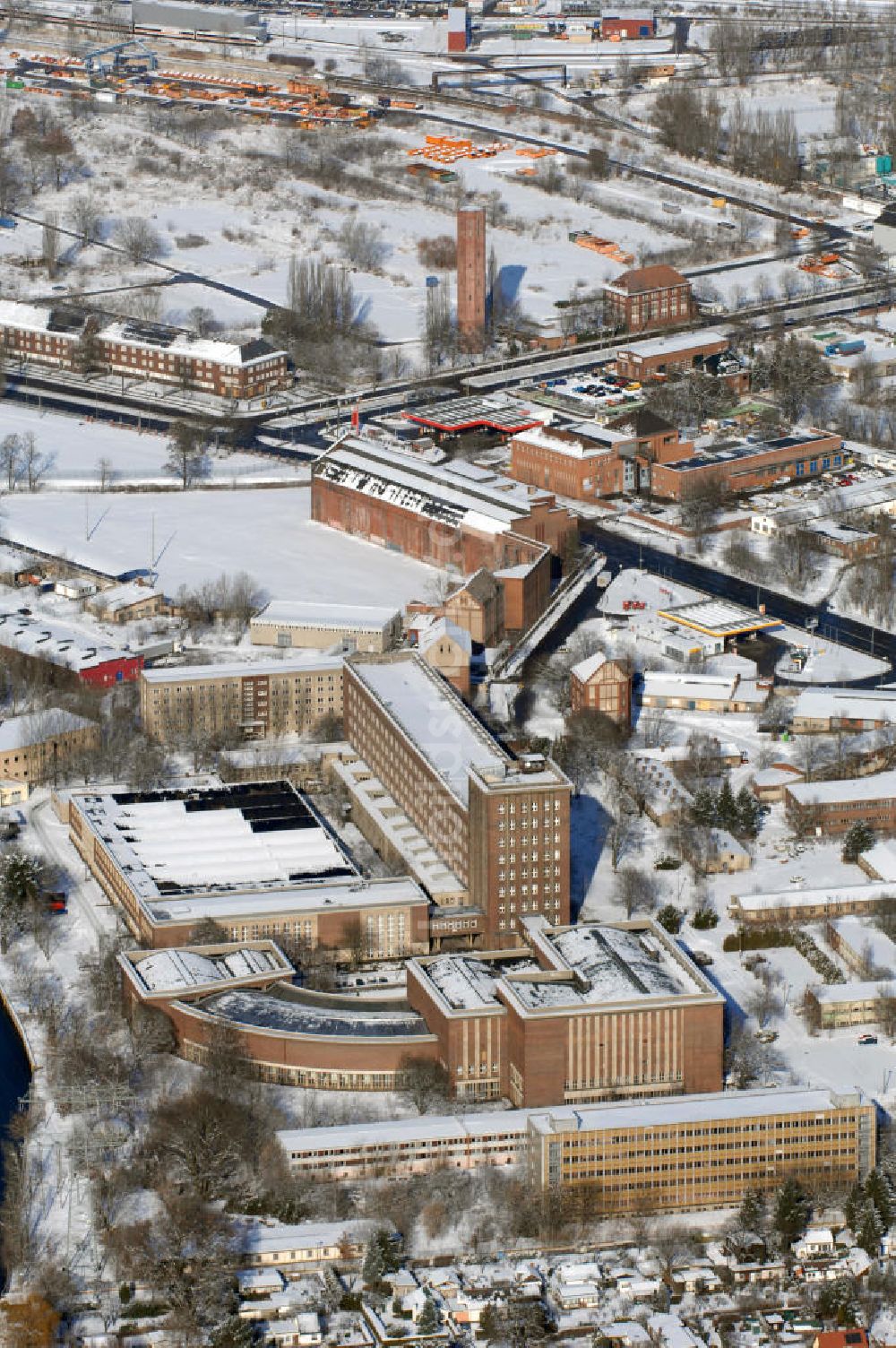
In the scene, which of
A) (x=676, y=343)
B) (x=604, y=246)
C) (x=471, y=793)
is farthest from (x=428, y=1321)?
(x=604, y=246)

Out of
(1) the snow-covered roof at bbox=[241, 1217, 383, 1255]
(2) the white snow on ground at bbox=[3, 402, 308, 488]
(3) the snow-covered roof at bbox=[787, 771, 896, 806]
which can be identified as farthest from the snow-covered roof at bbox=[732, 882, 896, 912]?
(2) the white snow on ground at bbox=[3, 402, 308, 488]

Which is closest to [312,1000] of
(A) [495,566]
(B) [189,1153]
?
(B) [189,1153]

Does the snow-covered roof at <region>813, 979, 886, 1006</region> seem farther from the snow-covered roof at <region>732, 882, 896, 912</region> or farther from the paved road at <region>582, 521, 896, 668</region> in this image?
the paved road at <region>582, 521, 896, 668</region>

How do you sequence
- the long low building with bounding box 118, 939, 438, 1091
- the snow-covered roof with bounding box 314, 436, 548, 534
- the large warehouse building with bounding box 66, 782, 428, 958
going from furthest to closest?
the snow-covered roof with bounding box 314, 436, 548, 534
the large warehouse building with bounding box 66, 782, 428, 958
the long low building with bounding box 118, 939, 438, 1091

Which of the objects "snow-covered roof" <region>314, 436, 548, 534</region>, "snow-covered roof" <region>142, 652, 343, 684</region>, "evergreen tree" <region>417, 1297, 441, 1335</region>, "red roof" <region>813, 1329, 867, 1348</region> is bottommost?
"red roof" <region>813, 1329, 867, 1348</region>

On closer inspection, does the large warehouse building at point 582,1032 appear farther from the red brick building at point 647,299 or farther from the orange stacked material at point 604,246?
the orange stacked material at point 604,246

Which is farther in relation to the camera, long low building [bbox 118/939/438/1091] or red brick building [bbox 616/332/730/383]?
red brick building [bbox 616/332/730/383]

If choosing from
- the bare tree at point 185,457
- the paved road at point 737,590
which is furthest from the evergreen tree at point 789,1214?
the bare tree at point 185,457
